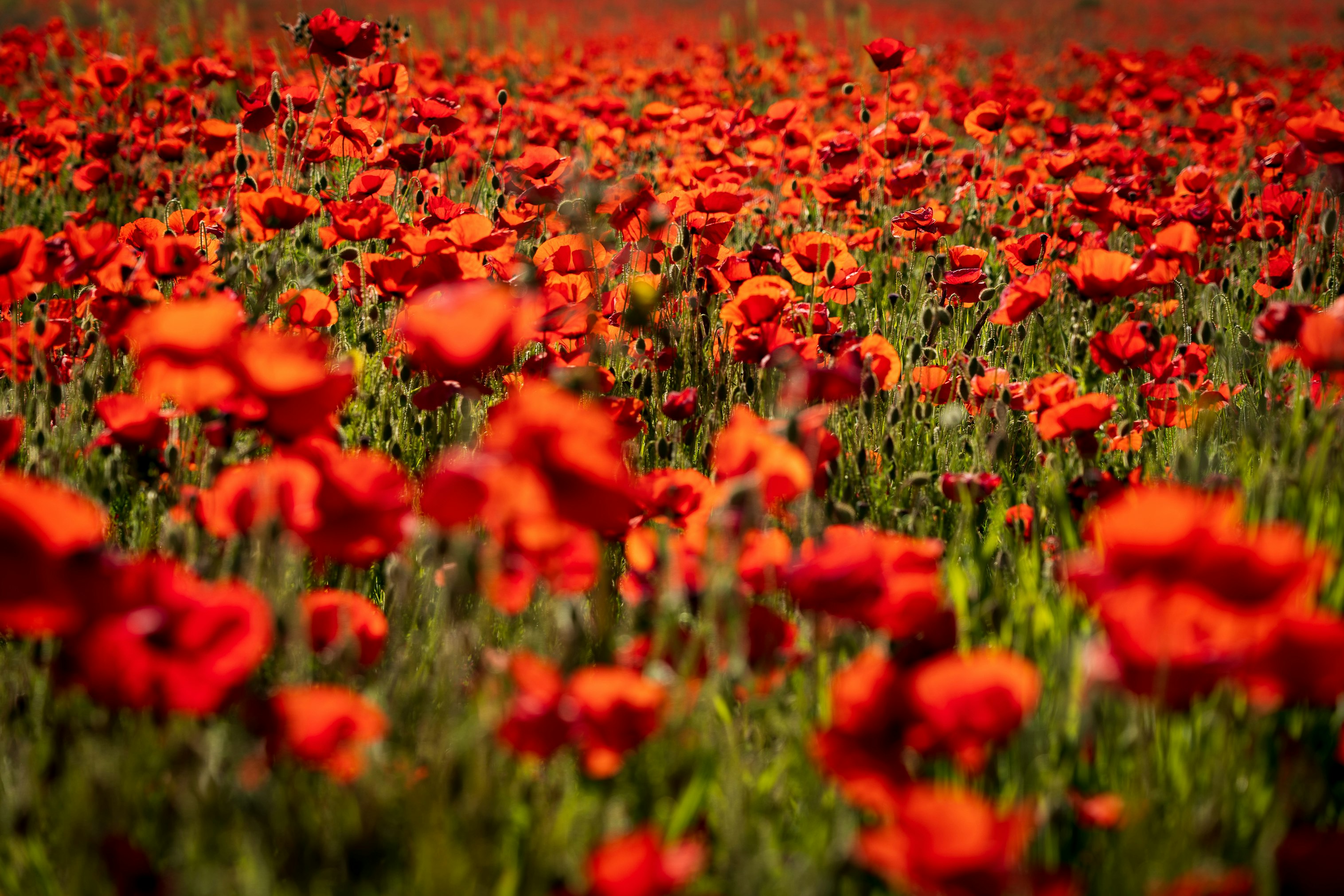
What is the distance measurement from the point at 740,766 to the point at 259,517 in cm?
57

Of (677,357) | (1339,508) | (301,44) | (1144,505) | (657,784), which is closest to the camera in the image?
(1144,505)

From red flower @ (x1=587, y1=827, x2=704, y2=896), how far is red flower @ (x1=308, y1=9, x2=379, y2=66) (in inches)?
98.0

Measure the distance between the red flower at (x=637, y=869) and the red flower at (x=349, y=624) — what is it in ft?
1.46

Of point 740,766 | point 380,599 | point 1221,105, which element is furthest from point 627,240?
point 1221,105

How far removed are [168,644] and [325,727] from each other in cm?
15

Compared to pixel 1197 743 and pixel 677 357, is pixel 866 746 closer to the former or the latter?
pixel 1197 743

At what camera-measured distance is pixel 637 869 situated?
794 mm

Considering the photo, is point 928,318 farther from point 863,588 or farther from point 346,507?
point 346,507

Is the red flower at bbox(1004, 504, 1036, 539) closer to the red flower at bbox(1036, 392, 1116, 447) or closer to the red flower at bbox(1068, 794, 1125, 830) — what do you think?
the red flower at bbox(1036, 392, 1116, 447)

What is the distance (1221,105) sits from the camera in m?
8.00

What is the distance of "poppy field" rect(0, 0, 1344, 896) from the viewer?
872mm

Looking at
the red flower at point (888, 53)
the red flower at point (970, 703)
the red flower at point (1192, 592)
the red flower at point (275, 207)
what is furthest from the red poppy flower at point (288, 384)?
the red flower at point (888, 53)

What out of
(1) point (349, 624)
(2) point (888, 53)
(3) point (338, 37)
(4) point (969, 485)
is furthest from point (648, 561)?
(2) point (888, 53)

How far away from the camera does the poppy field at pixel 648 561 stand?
87cm
